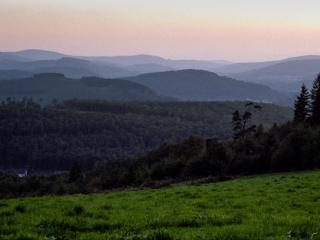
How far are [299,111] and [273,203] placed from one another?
63.6 meters

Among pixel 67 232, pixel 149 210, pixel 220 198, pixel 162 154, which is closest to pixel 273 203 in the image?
pixel 220 198

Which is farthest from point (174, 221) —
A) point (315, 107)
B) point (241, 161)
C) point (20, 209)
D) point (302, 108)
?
point (302, 108)

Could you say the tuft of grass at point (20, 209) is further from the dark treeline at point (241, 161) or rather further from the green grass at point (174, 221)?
the dark treeline at point (241, 161)

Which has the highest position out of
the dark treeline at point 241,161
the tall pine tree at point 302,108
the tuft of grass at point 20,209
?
the tall pine tree at point 302,108

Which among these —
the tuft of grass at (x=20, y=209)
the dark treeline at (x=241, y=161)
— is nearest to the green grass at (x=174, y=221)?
the tuft of grass at (x=20, y=209)

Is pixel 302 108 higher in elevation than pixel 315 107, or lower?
lower

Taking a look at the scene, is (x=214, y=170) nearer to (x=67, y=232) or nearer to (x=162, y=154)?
(x=162, y=154)

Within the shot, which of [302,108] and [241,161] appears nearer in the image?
[241,161]

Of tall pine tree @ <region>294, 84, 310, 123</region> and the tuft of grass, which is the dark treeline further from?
the tuft of grass

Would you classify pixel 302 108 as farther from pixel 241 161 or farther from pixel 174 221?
pixel 174 221

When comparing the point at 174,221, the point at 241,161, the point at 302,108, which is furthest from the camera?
the point at 302,108

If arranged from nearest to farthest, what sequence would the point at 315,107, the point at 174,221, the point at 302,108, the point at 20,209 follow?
the point at 174,221 < the point at 20,209 < the point at 315,107 < the point at 302,108

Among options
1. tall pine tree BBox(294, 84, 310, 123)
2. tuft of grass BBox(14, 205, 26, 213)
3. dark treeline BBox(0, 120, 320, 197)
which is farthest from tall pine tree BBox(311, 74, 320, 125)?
tuft of grass BBox(14, 205, 26, 213)

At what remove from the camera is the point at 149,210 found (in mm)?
19781
